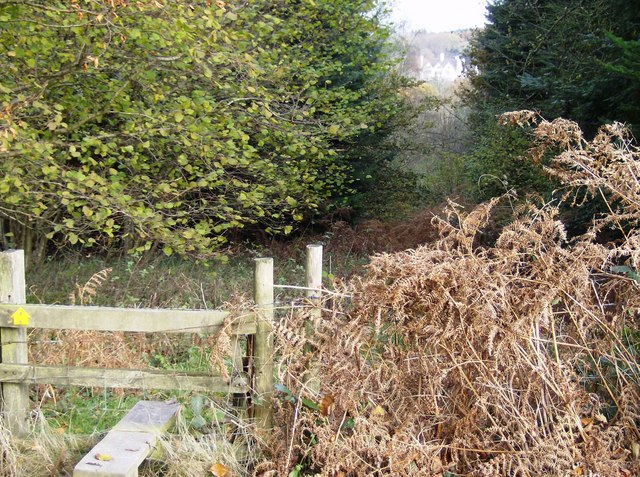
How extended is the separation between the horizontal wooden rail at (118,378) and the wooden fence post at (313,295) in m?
0.42

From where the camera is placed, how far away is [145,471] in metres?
3.71

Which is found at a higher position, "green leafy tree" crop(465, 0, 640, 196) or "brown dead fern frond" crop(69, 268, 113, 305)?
"green leafy tree" crop(465, 0, 640, 196)

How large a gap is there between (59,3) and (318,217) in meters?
8.51

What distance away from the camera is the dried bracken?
3.37m

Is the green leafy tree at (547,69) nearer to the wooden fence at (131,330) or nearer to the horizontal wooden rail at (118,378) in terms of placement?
the wooden fence at (131,330)

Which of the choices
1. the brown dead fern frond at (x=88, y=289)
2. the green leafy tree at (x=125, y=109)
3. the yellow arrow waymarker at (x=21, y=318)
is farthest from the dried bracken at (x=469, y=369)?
the green leafy tree at (x=125, y=109)

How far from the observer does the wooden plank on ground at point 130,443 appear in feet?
10.4

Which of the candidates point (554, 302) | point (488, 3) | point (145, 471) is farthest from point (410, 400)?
point (488, 3)

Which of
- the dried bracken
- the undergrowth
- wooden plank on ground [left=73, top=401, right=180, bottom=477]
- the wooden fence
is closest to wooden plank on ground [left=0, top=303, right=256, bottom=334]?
the wooden fence

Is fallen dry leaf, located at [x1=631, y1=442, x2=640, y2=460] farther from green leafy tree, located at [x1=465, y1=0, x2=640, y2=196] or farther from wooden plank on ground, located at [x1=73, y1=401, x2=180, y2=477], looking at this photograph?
green leafy tree, located at [x1=465, y1=0, x2=640, y2=196]

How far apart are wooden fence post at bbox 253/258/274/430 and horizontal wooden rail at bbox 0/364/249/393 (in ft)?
0.36

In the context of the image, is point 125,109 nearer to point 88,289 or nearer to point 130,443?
point 88,289

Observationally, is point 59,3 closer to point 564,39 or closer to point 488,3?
point 564,39

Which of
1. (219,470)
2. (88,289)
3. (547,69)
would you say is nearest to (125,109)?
(88,289)
